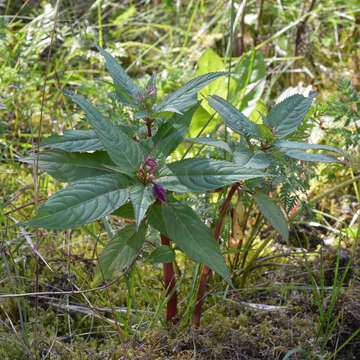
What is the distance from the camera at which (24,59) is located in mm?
1861

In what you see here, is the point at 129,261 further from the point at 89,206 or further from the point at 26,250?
the point at 26,250

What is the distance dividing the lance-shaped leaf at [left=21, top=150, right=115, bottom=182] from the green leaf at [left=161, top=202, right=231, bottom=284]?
7.1 inches

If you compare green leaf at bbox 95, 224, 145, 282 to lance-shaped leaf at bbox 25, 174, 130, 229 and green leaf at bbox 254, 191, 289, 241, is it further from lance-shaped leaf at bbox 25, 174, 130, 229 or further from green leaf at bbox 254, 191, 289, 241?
green leaf at bbox 254, 191, 289, 241

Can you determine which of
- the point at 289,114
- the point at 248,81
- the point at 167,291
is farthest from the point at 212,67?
the point at 167,291

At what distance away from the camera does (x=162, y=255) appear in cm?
89

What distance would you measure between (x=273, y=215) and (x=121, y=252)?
1.12 feet

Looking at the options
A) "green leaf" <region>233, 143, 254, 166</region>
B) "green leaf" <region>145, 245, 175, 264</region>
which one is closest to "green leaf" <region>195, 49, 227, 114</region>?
"green leaf" <region>233, 143, 254, 166</region>

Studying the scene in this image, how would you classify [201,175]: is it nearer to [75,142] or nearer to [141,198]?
[141,198]

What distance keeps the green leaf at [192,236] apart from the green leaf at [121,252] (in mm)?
88

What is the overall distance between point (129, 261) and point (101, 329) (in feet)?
1.54

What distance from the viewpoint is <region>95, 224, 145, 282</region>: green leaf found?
836 mm

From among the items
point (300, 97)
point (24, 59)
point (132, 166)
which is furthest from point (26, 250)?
point (300, 97)

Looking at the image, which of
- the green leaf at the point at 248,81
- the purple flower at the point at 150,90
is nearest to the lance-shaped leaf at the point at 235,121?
the purple flower at the point at 150,90

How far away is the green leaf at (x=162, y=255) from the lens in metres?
0.88
